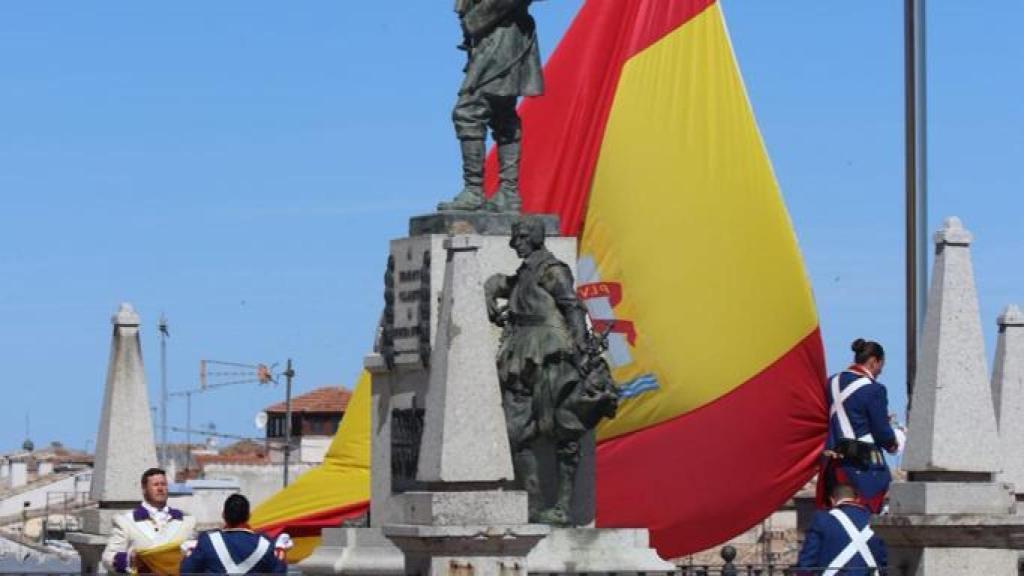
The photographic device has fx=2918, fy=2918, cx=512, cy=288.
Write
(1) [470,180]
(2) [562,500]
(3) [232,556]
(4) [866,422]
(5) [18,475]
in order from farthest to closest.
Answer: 1. (5) [18,475]
2. (1) [470,180]
3. (2) [562,500]
4. (4) [866,422]
5. (3) [232,556]

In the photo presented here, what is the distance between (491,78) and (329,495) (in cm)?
683

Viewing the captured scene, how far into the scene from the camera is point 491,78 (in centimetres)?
1977

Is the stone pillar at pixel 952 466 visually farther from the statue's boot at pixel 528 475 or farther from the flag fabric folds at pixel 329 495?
the flag fabric folds at pixel 329 495

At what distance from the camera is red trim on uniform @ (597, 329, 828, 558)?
28078mm

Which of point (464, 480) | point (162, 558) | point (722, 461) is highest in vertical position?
point (722, 461)

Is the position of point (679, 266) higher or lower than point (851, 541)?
higher

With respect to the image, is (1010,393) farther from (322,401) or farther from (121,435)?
(322,401)

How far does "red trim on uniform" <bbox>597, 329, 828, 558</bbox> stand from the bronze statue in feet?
30.0

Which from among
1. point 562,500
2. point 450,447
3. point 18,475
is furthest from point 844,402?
point 18,475

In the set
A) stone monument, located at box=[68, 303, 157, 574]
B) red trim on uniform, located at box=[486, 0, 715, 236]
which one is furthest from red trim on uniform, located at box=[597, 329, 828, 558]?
stone monument, located at box=[68, 303, 157, 574]

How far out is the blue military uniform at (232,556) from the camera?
15055 mm

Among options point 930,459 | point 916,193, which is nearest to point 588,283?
point 916,193

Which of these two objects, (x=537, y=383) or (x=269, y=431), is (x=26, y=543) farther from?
(x=537, y=383)

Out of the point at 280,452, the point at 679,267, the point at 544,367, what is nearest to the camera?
the point at 544,367
